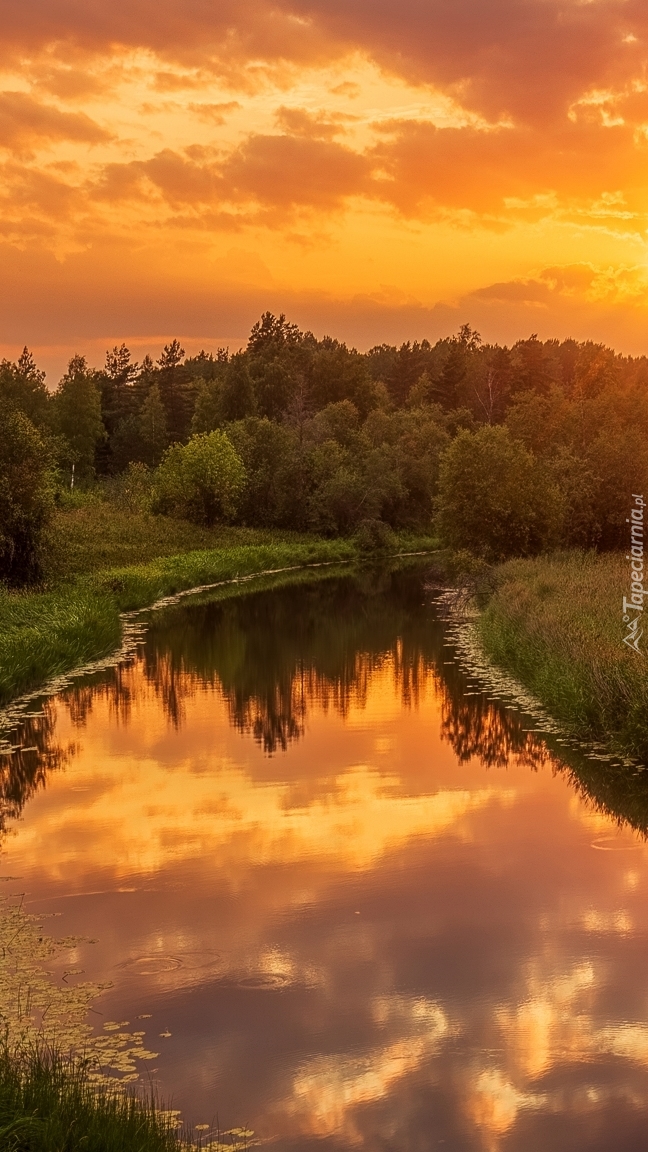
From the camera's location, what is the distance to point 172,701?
26.6 metres

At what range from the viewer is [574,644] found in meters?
25.0

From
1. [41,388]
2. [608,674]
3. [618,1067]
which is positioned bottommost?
[618,1067]

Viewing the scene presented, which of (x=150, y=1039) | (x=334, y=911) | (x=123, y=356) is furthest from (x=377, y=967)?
(x=123, y=356)

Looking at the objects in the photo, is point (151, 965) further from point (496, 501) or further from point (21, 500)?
point (496, 501)

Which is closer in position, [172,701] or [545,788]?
[545,788]

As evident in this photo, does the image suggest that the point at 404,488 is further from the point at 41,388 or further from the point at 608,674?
the point at 608,674

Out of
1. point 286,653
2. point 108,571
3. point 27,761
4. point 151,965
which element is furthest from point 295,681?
point 108,571

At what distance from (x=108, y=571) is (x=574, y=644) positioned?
86.0ft

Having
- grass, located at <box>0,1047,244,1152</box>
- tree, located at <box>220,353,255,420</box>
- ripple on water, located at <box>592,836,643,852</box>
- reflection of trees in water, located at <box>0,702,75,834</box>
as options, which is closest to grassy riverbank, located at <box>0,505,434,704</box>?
reflection of trees in water, located at <box>0,702,75,834</box>

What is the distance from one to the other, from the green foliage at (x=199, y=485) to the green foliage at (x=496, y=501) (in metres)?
22.8

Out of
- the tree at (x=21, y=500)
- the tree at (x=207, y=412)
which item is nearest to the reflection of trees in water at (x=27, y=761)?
the tree at (x=21, y=500)

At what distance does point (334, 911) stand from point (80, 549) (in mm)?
37982

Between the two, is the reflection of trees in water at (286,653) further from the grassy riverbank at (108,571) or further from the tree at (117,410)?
the tree at (117,410)

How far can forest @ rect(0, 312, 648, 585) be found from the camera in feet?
160
